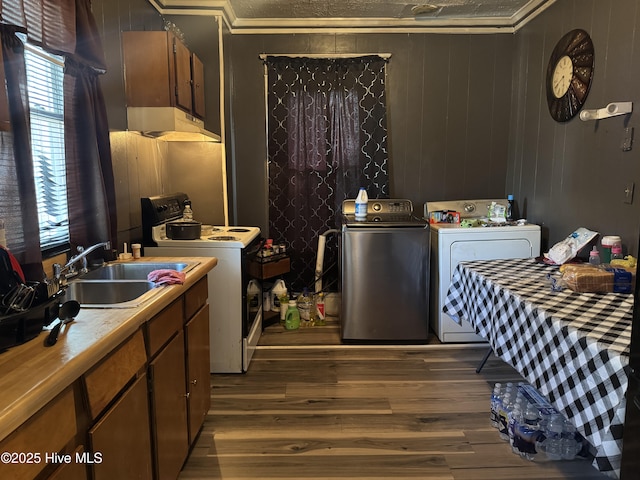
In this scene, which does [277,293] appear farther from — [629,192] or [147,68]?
[629,192]

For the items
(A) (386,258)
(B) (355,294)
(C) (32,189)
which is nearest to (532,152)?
(A) (386,258)

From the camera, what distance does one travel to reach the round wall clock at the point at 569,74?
2780 mm

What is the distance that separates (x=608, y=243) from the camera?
8.01ft

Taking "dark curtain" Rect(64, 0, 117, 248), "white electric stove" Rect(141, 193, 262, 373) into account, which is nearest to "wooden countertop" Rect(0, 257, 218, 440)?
"dark curtain" Rect(64, 0, 117, 248)

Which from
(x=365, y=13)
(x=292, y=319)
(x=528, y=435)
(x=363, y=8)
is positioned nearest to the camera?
(x=528, y=435)

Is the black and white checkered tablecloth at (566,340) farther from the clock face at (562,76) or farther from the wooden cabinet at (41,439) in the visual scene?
the wooden cabinet at (41,439)

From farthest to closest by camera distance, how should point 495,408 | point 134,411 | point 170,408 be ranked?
point 495,408, point 170,408, point 134,411

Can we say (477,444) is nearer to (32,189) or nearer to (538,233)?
(538,233)

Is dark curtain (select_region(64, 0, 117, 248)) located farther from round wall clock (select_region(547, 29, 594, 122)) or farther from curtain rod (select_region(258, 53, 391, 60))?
round wall clock (select_region(547, 29, 594, 122))

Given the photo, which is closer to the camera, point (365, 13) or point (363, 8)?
point (363, 8)

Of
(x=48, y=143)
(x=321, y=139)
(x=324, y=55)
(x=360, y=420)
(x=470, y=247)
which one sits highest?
(x=324, y=55)

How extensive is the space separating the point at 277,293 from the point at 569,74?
103 inches

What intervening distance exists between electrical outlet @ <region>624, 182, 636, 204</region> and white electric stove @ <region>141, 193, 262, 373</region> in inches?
83.1

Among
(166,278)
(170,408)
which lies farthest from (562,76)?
(170,408)
